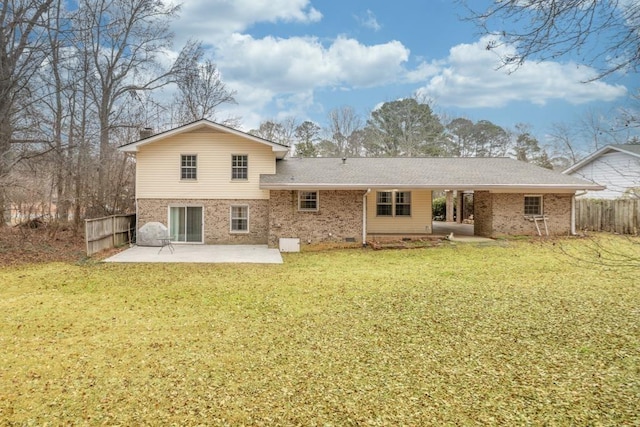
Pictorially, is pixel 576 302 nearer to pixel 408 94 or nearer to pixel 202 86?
pixel 202 86

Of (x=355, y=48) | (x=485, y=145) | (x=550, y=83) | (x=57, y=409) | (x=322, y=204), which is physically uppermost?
(x=355, y=48)

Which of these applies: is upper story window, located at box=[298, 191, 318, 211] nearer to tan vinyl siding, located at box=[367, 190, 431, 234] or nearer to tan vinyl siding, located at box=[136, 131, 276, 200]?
tan vinyl siding, located at box=[136, 131, 276, 200]

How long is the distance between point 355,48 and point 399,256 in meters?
15.4

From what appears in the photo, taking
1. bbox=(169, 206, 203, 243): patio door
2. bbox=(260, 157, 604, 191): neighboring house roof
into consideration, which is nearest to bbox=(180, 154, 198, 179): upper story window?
bbox=(169, 206, 203, 243): patio door

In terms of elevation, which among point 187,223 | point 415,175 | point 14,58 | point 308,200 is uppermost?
point 14,58

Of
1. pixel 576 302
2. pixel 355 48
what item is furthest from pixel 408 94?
pixel 576 302

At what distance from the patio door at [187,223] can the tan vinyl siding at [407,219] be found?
25.5 ft

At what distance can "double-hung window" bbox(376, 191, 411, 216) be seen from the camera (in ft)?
58.2

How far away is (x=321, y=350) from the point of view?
5.21 metres

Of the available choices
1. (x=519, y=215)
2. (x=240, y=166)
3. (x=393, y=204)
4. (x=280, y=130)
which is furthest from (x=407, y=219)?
(x=280, y=130)

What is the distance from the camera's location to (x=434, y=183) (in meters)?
15.5

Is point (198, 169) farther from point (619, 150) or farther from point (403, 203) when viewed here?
point (619, 150)

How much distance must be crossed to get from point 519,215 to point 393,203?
5.74 m

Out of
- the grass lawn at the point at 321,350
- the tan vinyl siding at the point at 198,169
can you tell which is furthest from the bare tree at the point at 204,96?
the grass lawn at the point at 321,350
